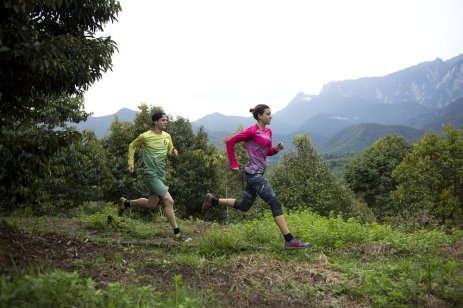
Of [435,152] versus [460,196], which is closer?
[460,196]

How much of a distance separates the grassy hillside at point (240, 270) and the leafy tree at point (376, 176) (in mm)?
39140

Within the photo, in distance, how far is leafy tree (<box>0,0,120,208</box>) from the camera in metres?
4.76

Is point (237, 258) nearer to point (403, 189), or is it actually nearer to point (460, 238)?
point (460, 238)

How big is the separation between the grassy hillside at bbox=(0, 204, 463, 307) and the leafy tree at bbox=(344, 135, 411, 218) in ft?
128

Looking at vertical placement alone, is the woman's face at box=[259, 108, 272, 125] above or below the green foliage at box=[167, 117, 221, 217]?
above

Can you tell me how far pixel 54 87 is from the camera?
18.7 ft

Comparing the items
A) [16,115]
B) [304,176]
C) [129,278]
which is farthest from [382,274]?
[304,176]

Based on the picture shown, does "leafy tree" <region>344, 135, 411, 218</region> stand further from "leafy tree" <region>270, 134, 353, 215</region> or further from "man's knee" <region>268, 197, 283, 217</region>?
"man's knee" <region>268, 197, 283, 217</region>

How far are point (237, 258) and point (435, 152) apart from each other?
35027mm

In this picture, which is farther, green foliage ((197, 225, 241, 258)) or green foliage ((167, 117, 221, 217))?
green foliage ((167, 117, 221, 217))

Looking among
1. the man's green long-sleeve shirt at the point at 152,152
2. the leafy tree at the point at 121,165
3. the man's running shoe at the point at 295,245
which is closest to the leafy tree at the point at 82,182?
the leafy tree at the point at 121,165

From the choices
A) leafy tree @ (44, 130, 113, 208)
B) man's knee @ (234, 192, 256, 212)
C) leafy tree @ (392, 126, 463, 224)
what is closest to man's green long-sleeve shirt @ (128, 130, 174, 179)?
man's knee @ (234, 192, 256, 212)

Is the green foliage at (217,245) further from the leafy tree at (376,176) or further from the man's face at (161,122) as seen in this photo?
the leafy tree at (376,176)

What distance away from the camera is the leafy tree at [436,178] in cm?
3170
